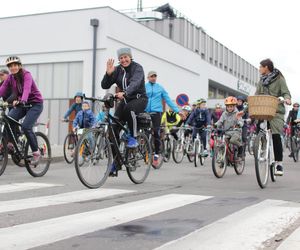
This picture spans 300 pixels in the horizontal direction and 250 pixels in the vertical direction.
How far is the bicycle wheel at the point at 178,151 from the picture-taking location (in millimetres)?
13562

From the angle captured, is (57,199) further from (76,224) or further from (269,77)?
(269,77)

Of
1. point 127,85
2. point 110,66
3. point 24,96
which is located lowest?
point 24,96

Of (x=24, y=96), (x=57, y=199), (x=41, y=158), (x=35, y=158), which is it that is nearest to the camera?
(x=57, y=199)

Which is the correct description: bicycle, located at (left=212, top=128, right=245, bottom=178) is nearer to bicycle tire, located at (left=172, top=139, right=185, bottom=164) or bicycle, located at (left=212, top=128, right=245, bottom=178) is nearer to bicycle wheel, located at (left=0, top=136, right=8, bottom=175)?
bicycle wheel, located at (left=0, top=136, right=8, bottom=175)

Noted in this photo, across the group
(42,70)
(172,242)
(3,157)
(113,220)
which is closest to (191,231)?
(172,242)

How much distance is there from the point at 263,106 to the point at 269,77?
0.99 metres

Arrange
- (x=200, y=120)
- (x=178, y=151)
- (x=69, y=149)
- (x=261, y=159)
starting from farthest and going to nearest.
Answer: (x=178, y=151) < (x=200, y=120) < (x=69, y=149) < (x=261, y=159)

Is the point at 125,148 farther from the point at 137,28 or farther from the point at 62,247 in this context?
the point at 137,28

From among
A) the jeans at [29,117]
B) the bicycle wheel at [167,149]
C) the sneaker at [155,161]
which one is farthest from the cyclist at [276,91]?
the bicycle wheel at [167,149]

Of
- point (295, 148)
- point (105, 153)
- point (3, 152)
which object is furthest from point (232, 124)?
point (295, 148)

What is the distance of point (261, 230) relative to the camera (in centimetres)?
429

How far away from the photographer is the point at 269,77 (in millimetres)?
8156

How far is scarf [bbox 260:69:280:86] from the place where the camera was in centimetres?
813

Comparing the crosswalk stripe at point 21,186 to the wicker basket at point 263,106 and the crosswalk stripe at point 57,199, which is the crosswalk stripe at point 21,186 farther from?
the wicker basket at point 263,106
